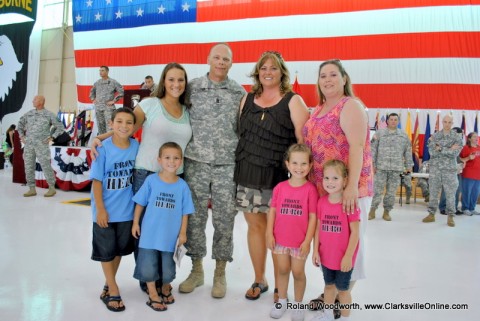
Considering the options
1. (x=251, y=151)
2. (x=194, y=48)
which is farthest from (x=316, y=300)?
(x=194, y=48)

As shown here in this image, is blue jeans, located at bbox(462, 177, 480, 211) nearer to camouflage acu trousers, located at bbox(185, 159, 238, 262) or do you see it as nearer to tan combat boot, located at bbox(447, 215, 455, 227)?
tan combat boot, located at bbox(447, 215, 455, 227)

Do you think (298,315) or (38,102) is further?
(38,102)

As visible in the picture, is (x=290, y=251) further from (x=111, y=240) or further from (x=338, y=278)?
(x=111, y=240)

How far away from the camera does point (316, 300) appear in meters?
2.32

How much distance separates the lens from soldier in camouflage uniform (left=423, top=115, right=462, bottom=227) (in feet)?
16.9

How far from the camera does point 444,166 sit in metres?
5.24

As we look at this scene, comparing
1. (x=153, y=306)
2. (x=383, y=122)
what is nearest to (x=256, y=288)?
(x=153, y=306)

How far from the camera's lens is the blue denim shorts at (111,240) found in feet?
7.15

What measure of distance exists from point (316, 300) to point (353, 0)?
6.24 m

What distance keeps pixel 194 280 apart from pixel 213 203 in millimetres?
530

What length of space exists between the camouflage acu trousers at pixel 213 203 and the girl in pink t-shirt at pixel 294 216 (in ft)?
1.23

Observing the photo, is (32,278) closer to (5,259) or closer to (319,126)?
(5,259)

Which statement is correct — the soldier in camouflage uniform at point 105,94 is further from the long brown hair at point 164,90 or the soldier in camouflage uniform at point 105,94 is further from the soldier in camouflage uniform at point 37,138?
the long brown hair at point 164,90

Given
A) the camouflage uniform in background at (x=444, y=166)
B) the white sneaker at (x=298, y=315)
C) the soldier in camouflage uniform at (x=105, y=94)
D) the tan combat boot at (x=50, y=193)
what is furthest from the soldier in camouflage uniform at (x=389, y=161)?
the tan combat boot at (x=50, y=193)
